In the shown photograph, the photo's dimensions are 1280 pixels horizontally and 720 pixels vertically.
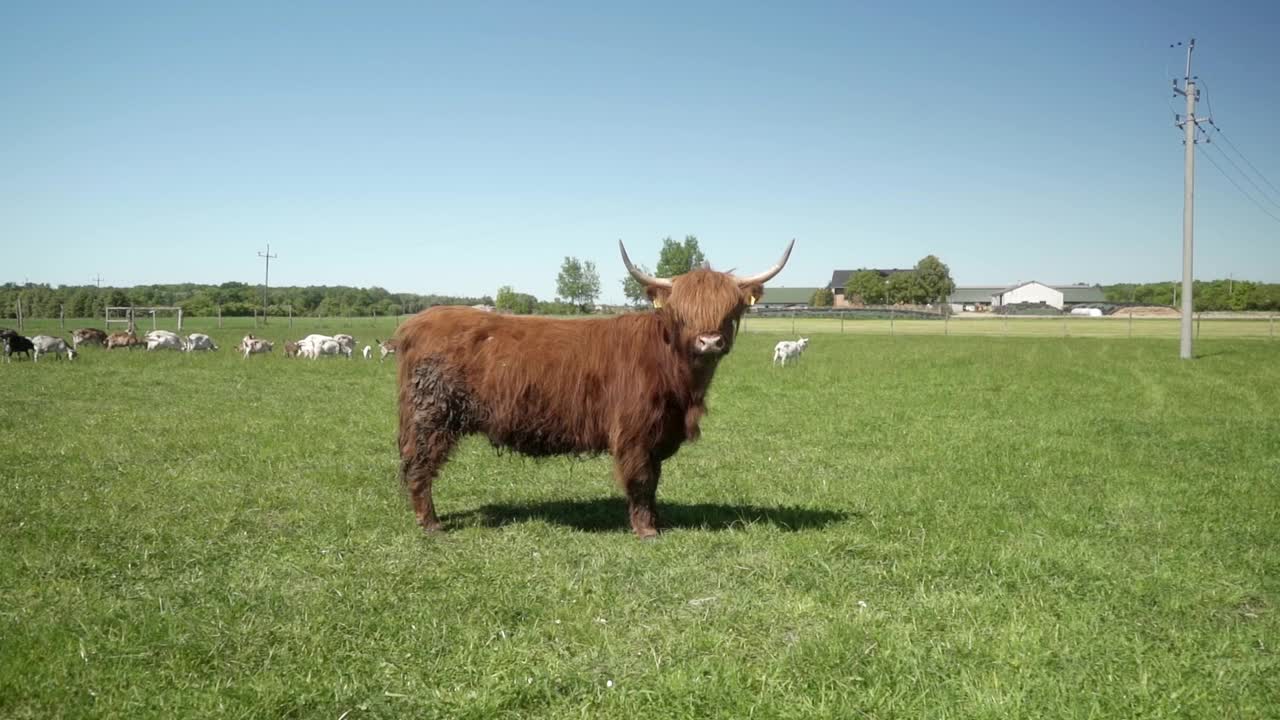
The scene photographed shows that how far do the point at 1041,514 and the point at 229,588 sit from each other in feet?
21.9

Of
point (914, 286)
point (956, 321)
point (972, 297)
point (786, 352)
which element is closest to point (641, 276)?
point (786, 352)

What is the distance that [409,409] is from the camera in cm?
732

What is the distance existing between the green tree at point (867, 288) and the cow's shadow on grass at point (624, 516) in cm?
11527

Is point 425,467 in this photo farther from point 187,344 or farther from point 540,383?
point 187,344

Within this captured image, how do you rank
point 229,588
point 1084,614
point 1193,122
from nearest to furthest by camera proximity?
point 1084,614, point 229,588, point 1193,122

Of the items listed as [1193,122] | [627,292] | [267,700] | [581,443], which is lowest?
[267,700]

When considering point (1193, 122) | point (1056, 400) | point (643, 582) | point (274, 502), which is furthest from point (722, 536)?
point (1193, 122)

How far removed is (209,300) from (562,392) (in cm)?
9002

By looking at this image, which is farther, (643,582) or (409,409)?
(409,409)

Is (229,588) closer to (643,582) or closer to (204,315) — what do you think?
(643,582)

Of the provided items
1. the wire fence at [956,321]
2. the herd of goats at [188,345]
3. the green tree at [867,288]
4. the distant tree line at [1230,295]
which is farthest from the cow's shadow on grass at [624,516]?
the green tree at [867,288]

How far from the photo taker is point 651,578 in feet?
18.7

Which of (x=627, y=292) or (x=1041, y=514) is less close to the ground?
(x=627, y=292)

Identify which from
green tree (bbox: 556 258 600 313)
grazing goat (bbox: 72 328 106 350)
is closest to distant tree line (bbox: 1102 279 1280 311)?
green tree (bbox: 556 258 600 313)
